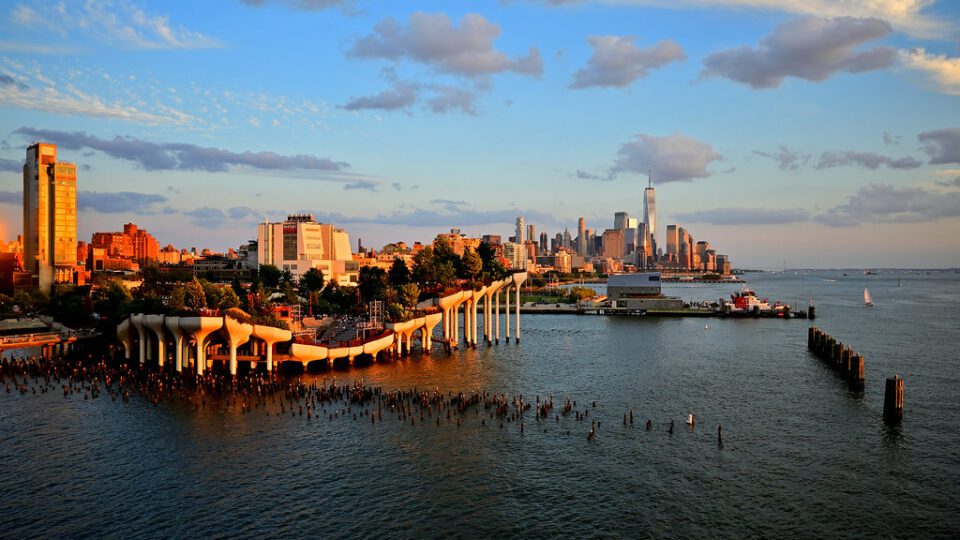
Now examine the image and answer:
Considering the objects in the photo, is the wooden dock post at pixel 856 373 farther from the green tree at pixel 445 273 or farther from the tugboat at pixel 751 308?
the tugboat at pixel 751 308

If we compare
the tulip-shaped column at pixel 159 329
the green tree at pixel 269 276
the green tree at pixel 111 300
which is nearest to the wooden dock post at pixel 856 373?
the tulip-shaped column at pixel 159 329

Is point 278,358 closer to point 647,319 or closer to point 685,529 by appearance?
point 685,529

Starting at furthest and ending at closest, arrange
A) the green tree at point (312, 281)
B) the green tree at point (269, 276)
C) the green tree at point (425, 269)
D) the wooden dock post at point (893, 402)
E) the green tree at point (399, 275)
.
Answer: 1. the green tree at point (269, 276)
2. the green tree at point (312, 281)
3. the green tree at point (399, 275)
4. the green tree at point (425, 269)
5. the wooden dock post at point (893, 402)

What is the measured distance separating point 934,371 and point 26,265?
729 feet

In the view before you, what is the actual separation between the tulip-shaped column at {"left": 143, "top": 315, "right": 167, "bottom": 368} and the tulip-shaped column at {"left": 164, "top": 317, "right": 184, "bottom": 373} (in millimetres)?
1551

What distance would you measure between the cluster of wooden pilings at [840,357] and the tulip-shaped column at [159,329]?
270 feet

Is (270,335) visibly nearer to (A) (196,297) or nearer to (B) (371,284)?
(A) (196,297)

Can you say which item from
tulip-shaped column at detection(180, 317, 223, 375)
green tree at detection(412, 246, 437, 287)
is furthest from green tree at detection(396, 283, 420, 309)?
tulip-shaped column at detection(180, 317, 223, 375)

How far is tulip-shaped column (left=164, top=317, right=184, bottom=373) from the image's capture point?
77688mm

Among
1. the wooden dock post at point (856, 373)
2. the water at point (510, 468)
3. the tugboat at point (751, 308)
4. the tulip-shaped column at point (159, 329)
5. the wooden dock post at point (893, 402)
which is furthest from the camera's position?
the tugboat at point (751, 308)

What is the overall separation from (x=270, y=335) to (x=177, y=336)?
11.1m

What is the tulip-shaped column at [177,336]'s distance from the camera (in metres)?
77.7

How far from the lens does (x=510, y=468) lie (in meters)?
48.0

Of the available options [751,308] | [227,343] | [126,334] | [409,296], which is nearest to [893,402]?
[409,296]
